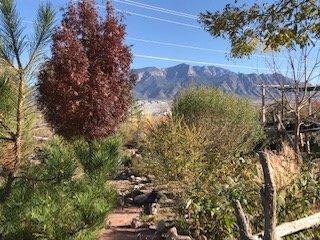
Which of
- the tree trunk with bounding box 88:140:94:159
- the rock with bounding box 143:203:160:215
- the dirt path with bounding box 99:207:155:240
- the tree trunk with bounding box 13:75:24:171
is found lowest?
the dirt path with bounding box 99:207:155:240

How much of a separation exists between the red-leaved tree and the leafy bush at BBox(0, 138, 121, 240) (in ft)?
3.31

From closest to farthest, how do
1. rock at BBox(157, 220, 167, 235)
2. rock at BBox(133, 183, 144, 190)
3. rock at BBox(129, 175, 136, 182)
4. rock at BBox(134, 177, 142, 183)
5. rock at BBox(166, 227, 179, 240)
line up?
rock at BBox(166, 227, 179, 240) < rock at BBox(157, 220, 167, 235) < rock at BBox(133, 183, 144, 190) < rock at BBox(134, 177, 142, 183) < rock at BBox(129, 175, 136, 182)

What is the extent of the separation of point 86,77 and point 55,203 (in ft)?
7.35

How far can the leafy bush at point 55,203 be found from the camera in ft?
15.8

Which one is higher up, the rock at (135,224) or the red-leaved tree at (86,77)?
the red-leaved tree at (86,77)

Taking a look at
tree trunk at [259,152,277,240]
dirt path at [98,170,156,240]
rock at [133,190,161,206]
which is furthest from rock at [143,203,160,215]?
tree trunk at [259,152,277,240]

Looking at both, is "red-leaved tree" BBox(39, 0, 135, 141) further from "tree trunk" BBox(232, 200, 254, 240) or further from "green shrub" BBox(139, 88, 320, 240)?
"tree trunk" BBox(232, 200, 254, 240)

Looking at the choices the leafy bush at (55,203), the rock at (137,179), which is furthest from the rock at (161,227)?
the rock at (137,179)

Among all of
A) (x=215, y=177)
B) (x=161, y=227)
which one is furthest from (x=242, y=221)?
(x=215, y=177)

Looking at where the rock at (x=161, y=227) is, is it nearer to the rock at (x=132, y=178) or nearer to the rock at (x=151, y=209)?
the rock at (x=151, y=209)

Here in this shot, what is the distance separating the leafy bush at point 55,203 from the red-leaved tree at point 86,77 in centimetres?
101

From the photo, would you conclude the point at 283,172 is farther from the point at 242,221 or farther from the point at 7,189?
the point at 7,189

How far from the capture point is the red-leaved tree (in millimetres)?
6520

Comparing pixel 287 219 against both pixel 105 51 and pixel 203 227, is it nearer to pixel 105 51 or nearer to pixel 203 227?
pixel 203 227
